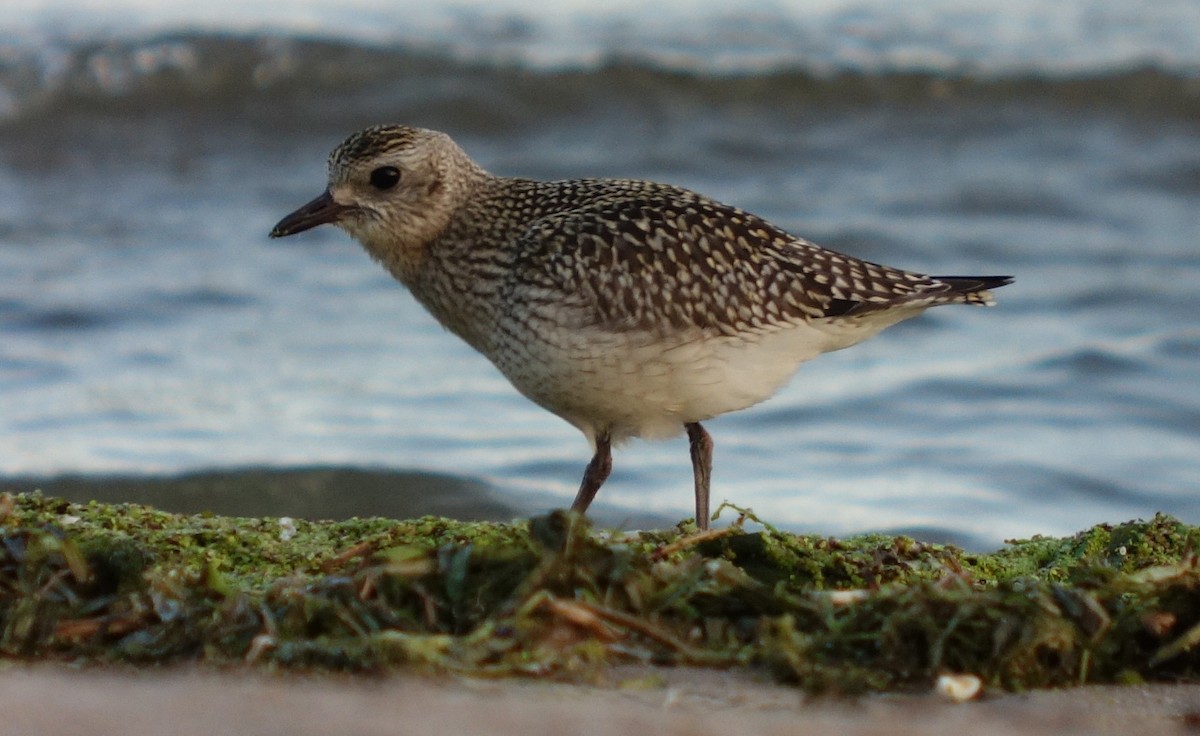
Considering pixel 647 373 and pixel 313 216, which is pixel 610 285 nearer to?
pixel 647 373

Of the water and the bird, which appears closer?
the bird

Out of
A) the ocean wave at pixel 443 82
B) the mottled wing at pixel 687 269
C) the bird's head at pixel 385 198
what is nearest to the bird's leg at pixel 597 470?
the mottled wing at pixel 687 269

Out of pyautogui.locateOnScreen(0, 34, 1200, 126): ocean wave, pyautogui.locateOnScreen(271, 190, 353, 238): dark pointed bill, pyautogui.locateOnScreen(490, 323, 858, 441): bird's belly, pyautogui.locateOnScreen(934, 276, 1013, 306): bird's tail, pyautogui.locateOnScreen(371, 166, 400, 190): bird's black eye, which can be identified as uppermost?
pyautogui.locateOnScreen(0, 34, 1200, 126): ocean wave

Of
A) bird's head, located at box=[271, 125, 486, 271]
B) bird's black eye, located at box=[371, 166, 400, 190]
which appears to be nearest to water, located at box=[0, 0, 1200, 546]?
bird's head, located at box=[271, 125, 486, 271]

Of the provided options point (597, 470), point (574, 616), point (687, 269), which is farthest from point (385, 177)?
point (574, 616)

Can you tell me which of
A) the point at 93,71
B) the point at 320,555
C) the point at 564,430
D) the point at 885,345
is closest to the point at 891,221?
the point at 885,345

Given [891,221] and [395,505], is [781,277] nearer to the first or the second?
[395,505]

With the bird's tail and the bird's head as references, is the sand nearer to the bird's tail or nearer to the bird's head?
the bird's tail
